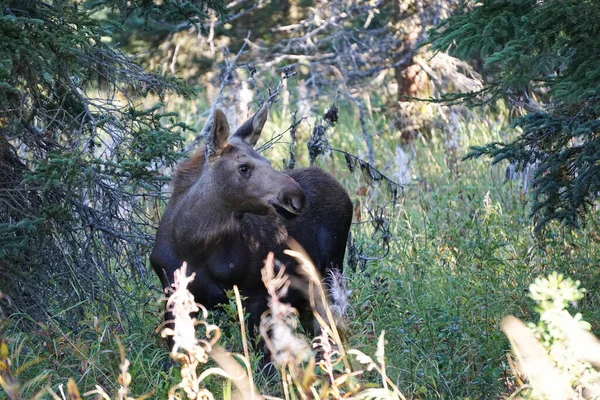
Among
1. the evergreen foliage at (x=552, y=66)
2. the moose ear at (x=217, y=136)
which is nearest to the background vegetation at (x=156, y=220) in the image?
the evergreen foliage at (x=552, y=66)

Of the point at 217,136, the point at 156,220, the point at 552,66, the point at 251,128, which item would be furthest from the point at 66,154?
the point at 552,66

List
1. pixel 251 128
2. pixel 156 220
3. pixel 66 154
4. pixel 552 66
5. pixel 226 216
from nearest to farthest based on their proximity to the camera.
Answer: pixel 552 66 < pixel 66 154 < pixel 226 216 < pixel 251 128 < pixel 156 220

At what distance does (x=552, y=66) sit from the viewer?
5770mm

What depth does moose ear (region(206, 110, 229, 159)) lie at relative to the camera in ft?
21.7

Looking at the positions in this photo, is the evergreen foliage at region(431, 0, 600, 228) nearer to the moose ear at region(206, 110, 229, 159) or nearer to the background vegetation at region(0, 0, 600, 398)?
the background vegetation at region(0, 0, 600, 398)

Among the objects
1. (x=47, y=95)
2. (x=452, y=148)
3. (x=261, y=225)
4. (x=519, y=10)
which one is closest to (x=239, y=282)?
(x=261, y=225)

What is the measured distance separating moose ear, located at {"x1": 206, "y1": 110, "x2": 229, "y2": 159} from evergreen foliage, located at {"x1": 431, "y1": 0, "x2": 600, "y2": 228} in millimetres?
1691

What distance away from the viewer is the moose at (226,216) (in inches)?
256

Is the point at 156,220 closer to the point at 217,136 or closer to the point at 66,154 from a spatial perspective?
the point at 217,136

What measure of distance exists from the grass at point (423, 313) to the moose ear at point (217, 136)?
1.28 meters

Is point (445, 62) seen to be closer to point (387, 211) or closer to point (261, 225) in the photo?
point (387, 211)

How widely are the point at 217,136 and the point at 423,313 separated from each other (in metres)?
2.06

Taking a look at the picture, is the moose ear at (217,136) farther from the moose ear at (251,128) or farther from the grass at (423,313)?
the grass at (423,313)

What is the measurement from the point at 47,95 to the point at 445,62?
8162 mm
